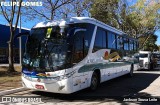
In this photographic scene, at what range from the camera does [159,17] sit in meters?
45.2

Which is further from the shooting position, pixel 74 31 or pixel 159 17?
pixel 159 17

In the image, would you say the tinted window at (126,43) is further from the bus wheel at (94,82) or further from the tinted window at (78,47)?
the tinted window at (78,47)

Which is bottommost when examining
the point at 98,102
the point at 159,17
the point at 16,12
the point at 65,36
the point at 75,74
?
the point at 98,102

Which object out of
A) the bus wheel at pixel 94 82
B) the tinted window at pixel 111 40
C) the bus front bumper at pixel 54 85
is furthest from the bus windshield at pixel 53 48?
the tinted window at pixel 111 40

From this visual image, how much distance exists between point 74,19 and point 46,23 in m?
1.14

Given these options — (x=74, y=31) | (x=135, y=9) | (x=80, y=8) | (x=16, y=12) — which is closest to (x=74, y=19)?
(x=74, y=31)

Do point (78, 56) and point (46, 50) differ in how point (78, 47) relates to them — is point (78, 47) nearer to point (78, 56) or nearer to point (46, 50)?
point (78, 56)

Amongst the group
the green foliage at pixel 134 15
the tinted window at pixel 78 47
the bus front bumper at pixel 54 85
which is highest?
the green foliage at pixel 134 15

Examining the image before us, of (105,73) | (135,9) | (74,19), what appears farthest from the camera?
(135,9)

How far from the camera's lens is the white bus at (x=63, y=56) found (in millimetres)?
10016

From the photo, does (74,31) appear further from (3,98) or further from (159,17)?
(159,17)

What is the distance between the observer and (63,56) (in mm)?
10047

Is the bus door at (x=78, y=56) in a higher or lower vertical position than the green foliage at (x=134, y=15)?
lower

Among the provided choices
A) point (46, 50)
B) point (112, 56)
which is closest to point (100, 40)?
point (112, 56)
